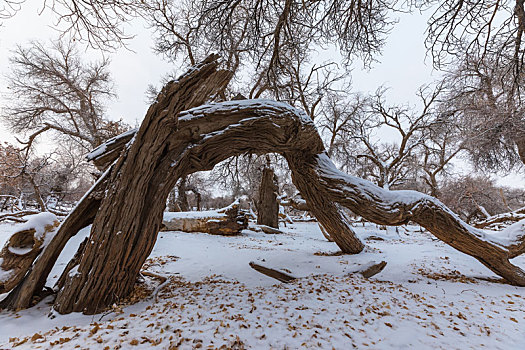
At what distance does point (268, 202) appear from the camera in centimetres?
1112

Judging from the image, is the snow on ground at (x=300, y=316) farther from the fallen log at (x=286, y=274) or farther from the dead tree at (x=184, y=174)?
the dead tree at (x=184, y=174)

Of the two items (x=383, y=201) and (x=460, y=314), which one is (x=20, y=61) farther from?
(x=460, y=314)

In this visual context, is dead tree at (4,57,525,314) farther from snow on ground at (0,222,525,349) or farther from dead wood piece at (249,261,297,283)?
dead wood piece at (249,261,297,283)

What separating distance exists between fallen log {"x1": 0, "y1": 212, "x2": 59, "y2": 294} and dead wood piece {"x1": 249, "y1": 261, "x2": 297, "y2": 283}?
3226mm

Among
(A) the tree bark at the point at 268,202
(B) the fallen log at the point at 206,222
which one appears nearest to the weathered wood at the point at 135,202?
(B) the fallen log at the point at 206,222

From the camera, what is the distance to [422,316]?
2295 millimetres

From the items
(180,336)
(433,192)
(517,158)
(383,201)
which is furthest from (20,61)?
(433,192)

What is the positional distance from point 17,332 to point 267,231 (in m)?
8.81

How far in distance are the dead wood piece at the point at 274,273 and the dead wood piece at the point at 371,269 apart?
1343 millimetres

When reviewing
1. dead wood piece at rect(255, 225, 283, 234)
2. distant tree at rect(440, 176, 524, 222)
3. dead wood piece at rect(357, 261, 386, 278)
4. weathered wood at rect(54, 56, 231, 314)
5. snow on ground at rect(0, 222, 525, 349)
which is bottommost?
snow on ground at rect(0, 222, 525, 349)

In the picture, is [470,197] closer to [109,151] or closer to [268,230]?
[268,230]

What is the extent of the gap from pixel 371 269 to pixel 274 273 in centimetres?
185

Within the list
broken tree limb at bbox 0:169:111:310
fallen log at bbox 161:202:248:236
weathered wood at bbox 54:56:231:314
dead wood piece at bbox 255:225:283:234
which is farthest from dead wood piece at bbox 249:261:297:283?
dead wood piece at bbox 255:225:283:234

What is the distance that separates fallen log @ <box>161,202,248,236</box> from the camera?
916cm
